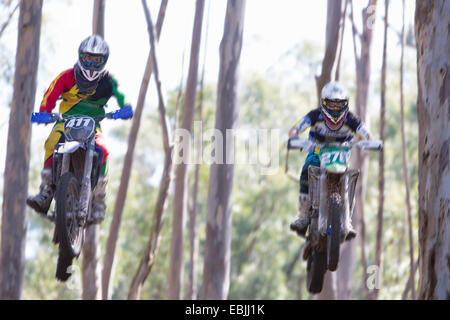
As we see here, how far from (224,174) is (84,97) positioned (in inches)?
225

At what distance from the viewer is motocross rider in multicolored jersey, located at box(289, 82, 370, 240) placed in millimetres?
10133

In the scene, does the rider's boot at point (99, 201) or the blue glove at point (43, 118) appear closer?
the blue glove at point (43, 118)

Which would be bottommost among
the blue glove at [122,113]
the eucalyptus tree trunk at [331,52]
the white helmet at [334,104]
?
the blue glove at [122,113]

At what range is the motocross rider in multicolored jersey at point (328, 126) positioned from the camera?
10133 mm

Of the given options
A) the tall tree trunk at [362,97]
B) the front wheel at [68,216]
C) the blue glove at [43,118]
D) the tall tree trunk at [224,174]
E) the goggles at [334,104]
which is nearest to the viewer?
the front wheel at [68,216]

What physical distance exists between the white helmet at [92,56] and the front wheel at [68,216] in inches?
51.4

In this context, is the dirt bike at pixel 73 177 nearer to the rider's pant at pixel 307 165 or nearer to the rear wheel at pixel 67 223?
the rear wheel at pixel 67 223

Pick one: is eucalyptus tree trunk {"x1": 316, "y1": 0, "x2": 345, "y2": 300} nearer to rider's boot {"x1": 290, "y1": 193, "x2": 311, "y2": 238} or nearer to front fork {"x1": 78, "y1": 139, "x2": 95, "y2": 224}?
rider's boot {"x1": 290, "y1": 193, "x2": 311, "y2": 238}

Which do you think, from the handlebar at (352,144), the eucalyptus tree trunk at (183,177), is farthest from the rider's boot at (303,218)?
the eucalyptus tree trunk at (183,177)

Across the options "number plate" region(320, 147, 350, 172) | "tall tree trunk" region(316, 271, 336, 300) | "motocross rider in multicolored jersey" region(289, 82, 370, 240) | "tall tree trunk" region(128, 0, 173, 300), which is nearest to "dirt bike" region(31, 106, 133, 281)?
"motocross rider in multicolored jersey" region(289, 82, 370, 240)

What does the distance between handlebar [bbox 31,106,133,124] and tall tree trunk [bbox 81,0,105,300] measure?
3.91 m

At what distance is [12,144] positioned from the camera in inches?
542
